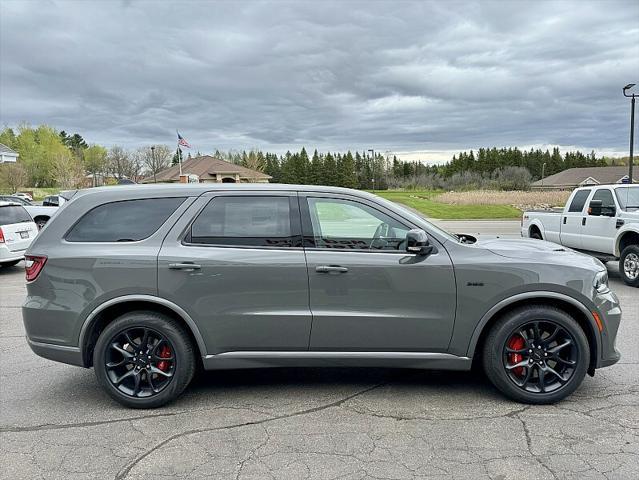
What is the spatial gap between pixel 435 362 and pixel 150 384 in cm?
231

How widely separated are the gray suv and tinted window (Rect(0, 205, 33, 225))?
8.26 metres

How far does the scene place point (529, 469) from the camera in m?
3.02

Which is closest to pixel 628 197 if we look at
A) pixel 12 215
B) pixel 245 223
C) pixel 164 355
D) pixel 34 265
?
pixel 245 223

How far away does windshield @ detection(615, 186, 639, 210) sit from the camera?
927 centimetres

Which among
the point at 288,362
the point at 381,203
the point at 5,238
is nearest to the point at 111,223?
the point at 288,362

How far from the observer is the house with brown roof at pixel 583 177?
286ft

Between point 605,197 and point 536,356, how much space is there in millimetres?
7127

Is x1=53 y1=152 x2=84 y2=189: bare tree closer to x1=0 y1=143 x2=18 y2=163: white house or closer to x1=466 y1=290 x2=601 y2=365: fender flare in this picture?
x1=0 y1=143 x2=18 y2=163: white house

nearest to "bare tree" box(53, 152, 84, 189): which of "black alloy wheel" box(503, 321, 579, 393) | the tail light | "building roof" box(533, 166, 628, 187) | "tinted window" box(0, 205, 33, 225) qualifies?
"tinted window" box(0, 205, 33, 225)

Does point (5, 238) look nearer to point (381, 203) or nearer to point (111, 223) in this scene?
point (111, 223)

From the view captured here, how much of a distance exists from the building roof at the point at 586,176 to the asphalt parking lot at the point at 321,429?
9403 centimetres

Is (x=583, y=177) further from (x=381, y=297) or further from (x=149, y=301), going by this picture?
(x=149, y=301)

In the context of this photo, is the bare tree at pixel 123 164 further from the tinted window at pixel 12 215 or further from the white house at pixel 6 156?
the tinted window at pixel 12 215

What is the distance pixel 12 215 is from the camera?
11070 millimetres
